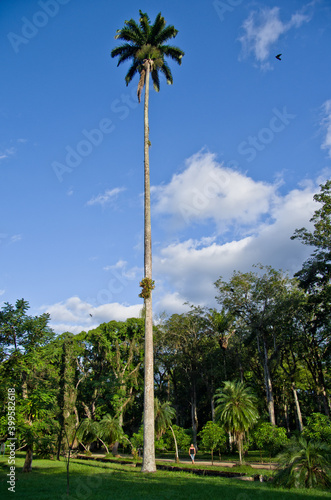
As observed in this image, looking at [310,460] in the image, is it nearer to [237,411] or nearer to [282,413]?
[237,411]

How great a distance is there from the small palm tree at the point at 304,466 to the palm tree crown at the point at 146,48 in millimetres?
23570

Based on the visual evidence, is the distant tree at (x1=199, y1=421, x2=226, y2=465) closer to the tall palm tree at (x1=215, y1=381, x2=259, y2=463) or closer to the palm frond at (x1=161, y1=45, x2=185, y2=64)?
the tall palm tree at (x1=215, y1=381, x2=259, y2=463)

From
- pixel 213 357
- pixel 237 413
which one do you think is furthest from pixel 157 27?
pixel 213 357

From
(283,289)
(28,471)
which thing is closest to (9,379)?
(28,471)

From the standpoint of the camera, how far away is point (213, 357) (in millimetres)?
45969

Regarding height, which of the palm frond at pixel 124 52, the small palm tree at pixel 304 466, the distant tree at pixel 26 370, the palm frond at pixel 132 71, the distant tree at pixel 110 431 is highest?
the palm frond at pixel 124 52

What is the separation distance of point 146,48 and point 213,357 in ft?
120

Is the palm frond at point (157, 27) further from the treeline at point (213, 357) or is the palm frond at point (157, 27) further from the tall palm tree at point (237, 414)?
the tall palm tree at point (237, 414)

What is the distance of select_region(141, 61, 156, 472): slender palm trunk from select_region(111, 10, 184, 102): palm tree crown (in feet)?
1.93

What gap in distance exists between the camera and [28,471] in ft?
71.9

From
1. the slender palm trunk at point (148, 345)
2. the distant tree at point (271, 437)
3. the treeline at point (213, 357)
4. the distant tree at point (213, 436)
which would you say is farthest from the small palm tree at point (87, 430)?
the slender palm trunk at point (148, 345)

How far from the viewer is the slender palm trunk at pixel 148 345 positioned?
58.8 ft

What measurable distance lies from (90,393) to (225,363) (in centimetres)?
1846

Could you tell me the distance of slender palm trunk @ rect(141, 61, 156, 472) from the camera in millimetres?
17933
